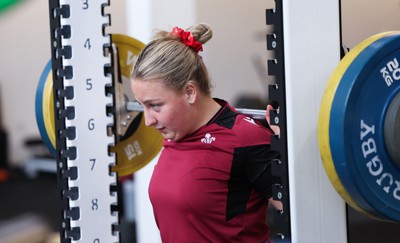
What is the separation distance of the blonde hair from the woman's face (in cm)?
2

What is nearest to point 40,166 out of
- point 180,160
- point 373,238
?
point 373,238

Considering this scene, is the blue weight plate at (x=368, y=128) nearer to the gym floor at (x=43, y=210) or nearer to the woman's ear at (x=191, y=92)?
the woman's ear at (x=191, y=92)

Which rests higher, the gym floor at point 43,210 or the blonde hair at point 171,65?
the blonde hair at point 171,65

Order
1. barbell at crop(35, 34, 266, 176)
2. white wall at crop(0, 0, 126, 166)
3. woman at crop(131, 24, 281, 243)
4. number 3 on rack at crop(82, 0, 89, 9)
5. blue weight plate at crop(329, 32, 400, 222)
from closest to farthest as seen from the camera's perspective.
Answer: blue weight plate at crop(329, 32, 400, 222) < woman at crop(131, 24, 281, 243) < number 3 on rack at crop(82, 0, 89, 9) < barbell at crop(35, 34, 266, 176) < white wall at crop(0, 0, 126, 166)

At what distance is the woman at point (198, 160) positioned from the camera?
192cm

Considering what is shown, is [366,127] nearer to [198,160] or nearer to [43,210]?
[198,160]

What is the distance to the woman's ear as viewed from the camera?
1951 mm

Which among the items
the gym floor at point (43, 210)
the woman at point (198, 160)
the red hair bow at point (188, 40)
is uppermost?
the red hair bow at point (188, 40)

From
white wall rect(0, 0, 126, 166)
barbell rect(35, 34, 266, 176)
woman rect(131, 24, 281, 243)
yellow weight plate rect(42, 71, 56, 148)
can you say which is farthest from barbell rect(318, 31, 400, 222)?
white wall rect(0, 0, 126, 166)

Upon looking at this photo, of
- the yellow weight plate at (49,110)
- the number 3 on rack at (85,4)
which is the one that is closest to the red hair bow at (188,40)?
the number 3 on rack at (85,4)

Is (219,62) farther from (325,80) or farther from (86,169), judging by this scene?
(325,80)

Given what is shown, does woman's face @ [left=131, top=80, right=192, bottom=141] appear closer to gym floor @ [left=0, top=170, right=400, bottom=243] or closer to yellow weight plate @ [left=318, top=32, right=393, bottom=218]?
yellow weight plate @ [left=318, top=32, right=393, bottom=218]

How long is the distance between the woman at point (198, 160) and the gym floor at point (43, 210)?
1.90m

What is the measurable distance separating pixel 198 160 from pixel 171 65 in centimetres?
28
